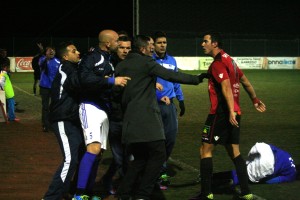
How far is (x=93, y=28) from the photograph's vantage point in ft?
234

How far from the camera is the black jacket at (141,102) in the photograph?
652cm

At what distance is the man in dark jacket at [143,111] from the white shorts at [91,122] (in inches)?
11.7

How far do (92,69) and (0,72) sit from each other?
371 inches

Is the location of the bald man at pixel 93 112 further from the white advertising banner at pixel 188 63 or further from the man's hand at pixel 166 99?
the white advertising banner at pixel 188 63

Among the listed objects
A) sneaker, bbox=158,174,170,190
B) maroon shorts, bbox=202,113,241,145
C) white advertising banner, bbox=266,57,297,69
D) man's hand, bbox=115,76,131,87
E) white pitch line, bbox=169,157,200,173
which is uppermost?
man's hand, bbox=115,76,131,87

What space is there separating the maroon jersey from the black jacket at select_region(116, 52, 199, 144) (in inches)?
19.6

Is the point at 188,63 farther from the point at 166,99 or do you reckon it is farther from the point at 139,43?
the point at 139,43

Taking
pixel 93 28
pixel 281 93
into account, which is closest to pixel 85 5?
pixel 93 28

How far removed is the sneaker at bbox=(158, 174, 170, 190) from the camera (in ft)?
25.9

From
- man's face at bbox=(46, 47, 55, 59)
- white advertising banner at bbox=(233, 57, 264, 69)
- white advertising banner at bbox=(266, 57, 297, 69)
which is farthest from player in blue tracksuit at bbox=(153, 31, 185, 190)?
white advertising banner at bbox=(266, 57, 297, 69)

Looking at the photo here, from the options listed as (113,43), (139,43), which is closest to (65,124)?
(113,43)

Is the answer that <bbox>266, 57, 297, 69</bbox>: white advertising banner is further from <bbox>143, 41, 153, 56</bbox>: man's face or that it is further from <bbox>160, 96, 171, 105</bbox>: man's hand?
<bbox>143, 41, 153, 56</bbox>: man's face

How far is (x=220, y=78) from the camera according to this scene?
688 centimetres

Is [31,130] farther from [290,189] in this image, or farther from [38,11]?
[38,11]
